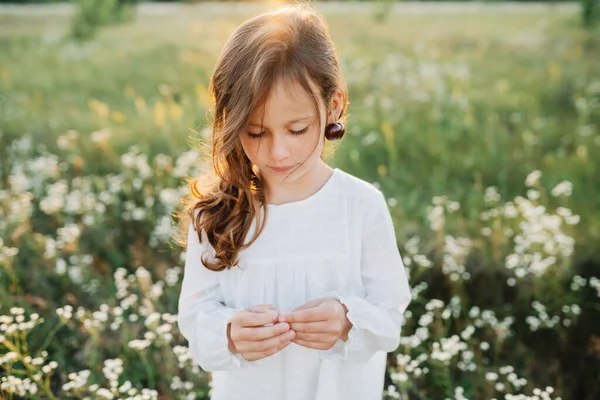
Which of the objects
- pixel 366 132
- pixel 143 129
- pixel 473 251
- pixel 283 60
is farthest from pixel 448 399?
pixel 143 129

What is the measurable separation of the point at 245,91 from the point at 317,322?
0.70 metres

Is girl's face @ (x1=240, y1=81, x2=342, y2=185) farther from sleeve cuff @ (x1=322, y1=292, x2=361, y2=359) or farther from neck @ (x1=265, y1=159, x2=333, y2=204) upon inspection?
sleeve cuff @ (x1=322, y1=292, x2=361, y2=359)

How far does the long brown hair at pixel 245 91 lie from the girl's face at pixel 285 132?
3 cm

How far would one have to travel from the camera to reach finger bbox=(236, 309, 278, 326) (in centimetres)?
199

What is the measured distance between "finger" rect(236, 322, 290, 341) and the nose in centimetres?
49

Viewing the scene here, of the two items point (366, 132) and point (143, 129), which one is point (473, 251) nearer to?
point (366, 132)

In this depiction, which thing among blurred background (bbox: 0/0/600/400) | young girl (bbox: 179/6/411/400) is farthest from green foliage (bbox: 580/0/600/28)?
young girl (bbox: 179/6/411/400)

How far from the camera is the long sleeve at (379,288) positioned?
2.15 meters

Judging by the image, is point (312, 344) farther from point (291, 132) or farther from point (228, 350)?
point (291, 132)

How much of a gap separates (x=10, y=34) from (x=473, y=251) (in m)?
8.79

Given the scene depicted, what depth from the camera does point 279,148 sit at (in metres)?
1.97

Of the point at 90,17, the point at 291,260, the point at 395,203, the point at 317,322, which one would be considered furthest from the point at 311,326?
the point at 90,17

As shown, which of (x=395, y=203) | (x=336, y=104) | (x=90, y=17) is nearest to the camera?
(x=336, y=104)

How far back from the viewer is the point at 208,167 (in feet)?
7.93
